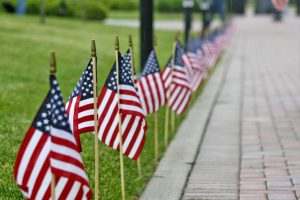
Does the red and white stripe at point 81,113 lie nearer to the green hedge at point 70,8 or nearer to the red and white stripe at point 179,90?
the red and white stripe at point 179,90

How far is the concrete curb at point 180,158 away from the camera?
731cm

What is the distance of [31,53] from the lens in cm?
1942

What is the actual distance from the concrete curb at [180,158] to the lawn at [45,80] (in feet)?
0.45

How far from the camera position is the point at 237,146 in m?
9.60

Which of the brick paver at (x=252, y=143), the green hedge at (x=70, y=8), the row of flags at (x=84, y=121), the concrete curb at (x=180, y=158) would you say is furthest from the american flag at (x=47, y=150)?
the green hedge at (x=70, y=8)

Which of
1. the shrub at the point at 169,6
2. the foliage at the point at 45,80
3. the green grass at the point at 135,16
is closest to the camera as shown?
the foliage at the point at 45,80

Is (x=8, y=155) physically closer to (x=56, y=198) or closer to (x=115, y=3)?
(x=56, y=198)

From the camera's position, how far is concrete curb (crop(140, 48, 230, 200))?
24.0 feet

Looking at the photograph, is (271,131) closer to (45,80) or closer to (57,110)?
(45,80)

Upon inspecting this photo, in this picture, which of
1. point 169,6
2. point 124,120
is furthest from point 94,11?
point 124,120

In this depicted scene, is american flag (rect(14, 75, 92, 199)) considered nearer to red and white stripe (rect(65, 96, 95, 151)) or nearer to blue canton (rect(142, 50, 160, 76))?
red and white stripe (rect(65, 96, 95, 151))

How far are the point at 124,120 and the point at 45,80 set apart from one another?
8.44 meters

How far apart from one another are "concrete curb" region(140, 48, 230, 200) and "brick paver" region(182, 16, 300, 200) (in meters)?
0.11

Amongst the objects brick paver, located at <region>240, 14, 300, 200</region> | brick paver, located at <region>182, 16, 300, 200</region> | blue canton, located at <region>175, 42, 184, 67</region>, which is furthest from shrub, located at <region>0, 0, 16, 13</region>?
blue canton, located at <region>175, 42, 184, 67</region>
